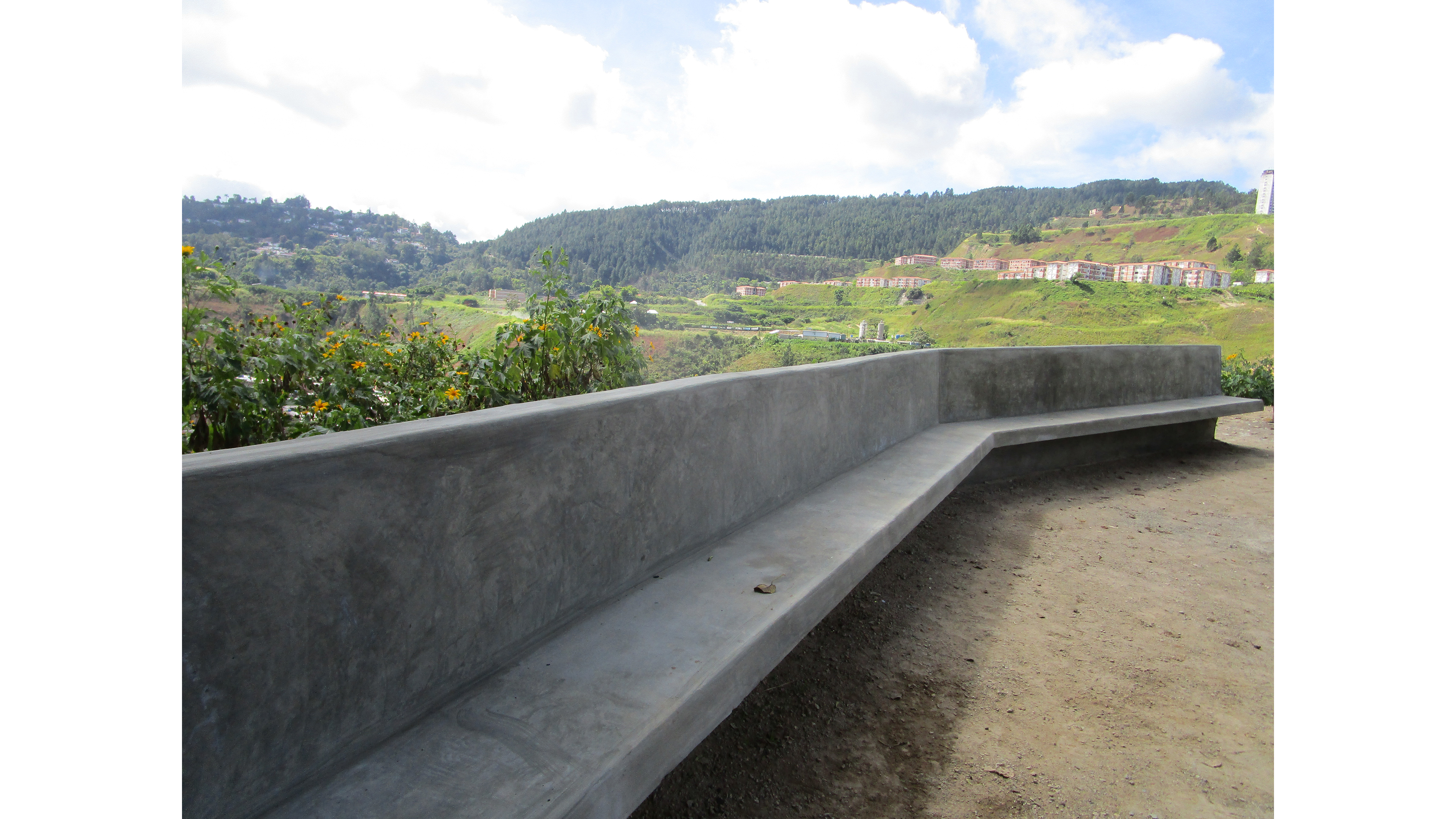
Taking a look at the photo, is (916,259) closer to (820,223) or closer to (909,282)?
(909,282)

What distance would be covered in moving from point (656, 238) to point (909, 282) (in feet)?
14.6

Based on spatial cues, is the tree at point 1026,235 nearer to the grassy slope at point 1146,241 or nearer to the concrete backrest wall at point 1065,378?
the grassy slope at point 1146,241

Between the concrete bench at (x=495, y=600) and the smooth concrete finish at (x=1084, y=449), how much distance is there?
7.67 feet

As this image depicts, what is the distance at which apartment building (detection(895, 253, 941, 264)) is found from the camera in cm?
1089

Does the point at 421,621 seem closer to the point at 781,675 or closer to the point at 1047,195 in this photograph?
the point at 781,675

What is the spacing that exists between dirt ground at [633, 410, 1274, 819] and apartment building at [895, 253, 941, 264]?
25.2ft

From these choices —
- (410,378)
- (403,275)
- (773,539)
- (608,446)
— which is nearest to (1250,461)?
(773,539)

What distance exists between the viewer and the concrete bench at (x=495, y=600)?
3.48 ft

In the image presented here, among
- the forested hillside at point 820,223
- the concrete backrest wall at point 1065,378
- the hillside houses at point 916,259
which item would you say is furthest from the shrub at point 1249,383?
the forested hillside at point 820,223

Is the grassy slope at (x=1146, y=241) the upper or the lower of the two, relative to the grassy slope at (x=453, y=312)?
upper

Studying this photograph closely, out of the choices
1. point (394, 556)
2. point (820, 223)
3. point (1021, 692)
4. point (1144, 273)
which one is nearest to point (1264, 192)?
point (1144, 273)

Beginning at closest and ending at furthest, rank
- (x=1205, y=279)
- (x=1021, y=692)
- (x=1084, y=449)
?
1. (x=1021, y=692)
2. (x=1084, y=449)
3. (x=1205, y=279)

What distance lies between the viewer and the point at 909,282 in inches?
392

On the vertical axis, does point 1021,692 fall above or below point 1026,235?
below
